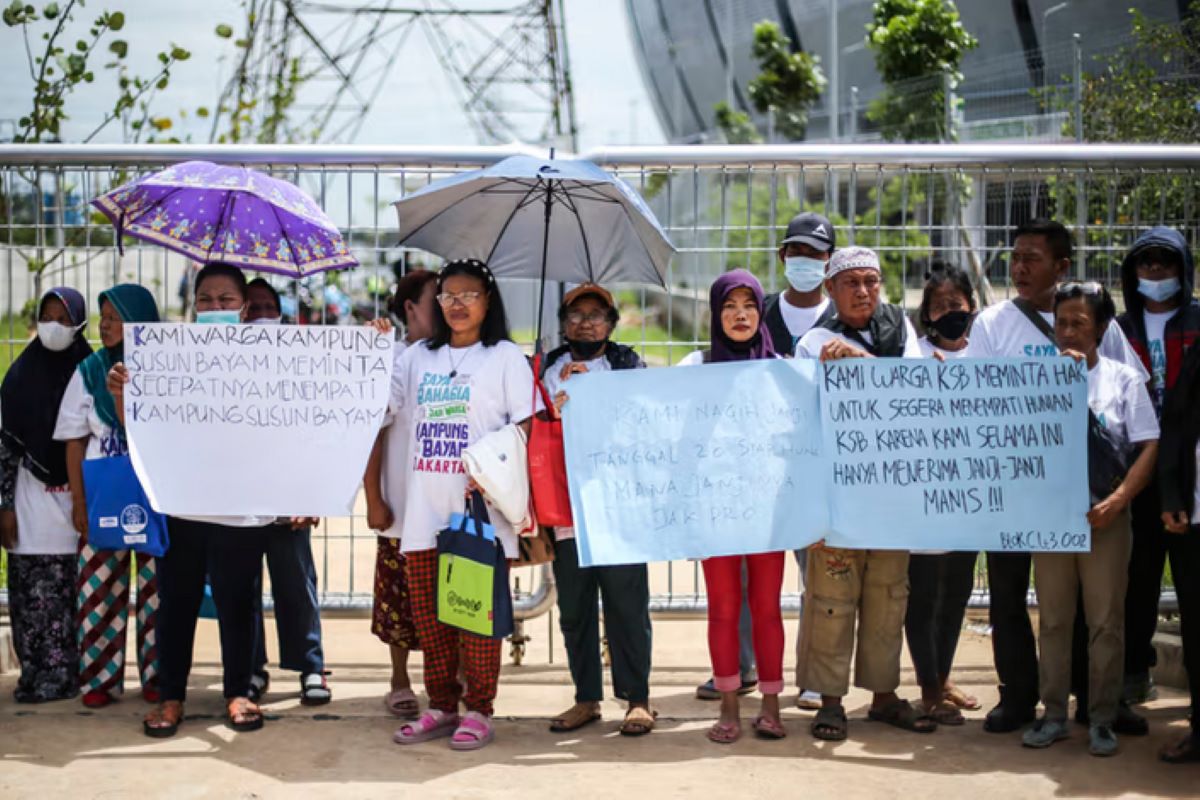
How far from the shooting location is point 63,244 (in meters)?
6.39

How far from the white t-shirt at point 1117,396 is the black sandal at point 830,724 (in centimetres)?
152

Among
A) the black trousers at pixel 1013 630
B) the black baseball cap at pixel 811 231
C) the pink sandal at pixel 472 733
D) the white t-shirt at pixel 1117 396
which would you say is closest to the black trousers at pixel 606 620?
the pink sandal at pixel 472 733

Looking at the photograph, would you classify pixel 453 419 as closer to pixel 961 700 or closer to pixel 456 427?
pixel 456 427

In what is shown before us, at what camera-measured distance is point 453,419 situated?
5133mm

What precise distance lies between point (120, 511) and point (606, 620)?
6.57 feet

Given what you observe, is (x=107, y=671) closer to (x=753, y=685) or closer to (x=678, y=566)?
(x=753, y=685)

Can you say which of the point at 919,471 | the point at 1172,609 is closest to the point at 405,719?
the point at 919,471

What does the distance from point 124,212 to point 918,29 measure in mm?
14838

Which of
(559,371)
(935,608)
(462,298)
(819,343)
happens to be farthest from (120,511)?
(935,608)

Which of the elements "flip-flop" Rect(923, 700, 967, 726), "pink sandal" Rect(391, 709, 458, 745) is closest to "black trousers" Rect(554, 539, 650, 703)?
"pink sandal" Rect(391, 709, 458, 745)

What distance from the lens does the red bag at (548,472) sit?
5.14 metres

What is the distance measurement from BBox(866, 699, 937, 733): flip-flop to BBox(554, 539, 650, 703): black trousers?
3.23ft

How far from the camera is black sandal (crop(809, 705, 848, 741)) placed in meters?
5.23

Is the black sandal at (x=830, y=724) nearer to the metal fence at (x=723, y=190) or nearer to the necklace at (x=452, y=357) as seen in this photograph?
the metal fence at (x=723, y=190)
